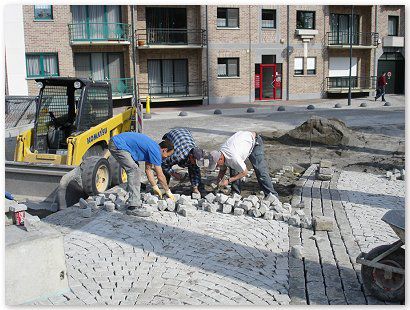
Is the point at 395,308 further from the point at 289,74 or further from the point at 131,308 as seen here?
the point at 289,74

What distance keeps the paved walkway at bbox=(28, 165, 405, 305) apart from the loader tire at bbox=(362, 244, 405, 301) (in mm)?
137

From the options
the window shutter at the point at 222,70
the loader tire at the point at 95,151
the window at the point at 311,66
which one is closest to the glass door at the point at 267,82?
the window at the point at 311,66

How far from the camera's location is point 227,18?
30.3 meters

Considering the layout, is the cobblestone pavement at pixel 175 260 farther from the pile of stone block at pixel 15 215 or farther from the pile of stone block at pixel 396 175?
the pile of stone block at pixel 396 175

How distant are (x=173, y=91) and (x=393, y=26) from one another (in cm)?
1754

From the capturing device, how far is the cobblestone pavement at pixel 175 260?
194 inches

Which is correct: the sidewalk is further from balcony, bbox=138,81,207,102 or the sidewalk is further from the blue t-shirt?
the blue t-shirt

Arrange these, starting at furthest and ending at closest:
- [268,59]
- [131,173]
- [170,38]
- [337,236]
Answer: [268,59]
[170,38]
[131,173]
[337,236]

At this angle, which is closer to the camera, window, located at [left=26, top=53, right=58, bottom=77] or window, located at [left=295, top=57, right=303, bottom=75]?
window, located at [left=26, top=53, right=58, bottom=77]

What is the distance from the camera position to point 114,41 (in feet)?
90.9

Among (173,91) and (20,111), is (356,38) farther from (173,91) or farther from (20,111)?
(20,111)

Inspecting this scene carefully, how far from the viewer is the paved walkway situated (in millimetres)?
4938

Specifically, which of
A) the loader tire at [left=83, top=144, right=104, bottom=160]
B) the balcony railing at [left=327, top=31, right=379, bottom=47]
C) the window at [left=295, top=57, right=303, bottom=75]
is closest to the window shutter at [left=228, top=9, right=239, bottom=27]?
the window at [left=295, top=57, right=303, bottom=75]

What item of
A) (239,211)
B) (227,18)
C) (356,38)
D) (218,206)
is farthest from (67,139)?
(356,38)
